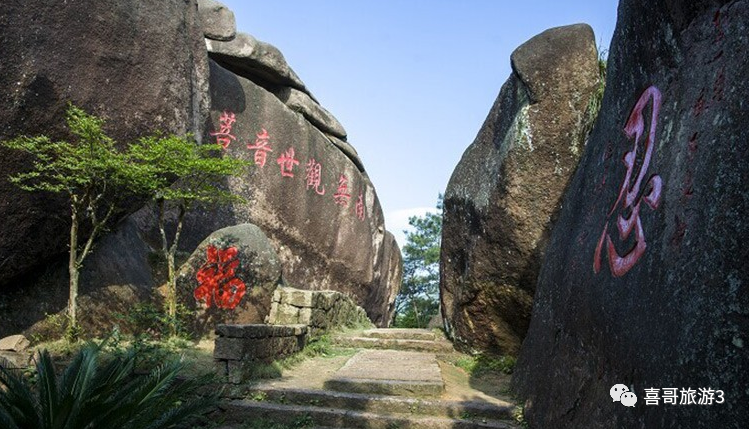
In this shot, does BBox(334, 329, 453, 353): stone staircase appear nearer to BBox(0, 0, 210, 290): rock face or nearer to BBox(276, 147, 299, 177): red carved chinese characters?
BBox(0, 0, 210, 290): rock face

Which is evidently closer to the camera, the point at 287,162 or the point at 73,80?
the point at 73,80

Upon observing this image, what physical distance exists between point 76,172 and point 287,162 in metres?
7.60

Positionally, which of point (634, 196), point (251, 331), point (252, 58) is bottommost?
point (251, 331)

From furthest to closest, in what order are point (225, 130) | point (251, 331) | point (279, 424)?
point (225, 130)
point (251, 331)
point (279, 424)

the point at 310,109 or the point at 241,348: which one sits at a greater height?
the point at 310,109

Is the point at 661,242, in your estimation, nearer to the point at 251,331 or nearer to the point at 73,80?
the point at 251,331

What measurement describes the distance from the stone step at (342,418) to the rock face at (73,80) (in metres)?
3.38

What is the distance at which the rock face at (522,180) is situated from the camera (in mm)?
7844

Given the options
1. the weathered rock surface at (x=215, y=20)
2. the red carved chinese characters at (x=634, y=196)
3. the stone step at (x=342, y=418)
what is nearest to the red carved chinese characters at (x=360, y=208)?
the weathered rock surface at (x=215, y=20)

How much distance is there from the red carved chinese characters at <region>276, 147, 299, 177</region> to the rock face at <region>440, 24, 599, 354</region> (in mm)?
6392

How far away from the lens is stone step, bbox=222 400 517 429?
214 inches

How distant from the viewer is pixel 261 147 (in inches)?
542

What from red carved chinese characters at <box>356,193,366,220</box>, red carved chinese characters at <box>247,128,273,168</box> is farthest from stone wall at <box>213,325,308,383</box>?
red carved chinese characters at <box>356,193,366,220</box>

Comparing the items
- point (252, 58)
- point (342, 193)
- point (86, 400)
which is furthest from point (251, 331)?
point (342, 193)
